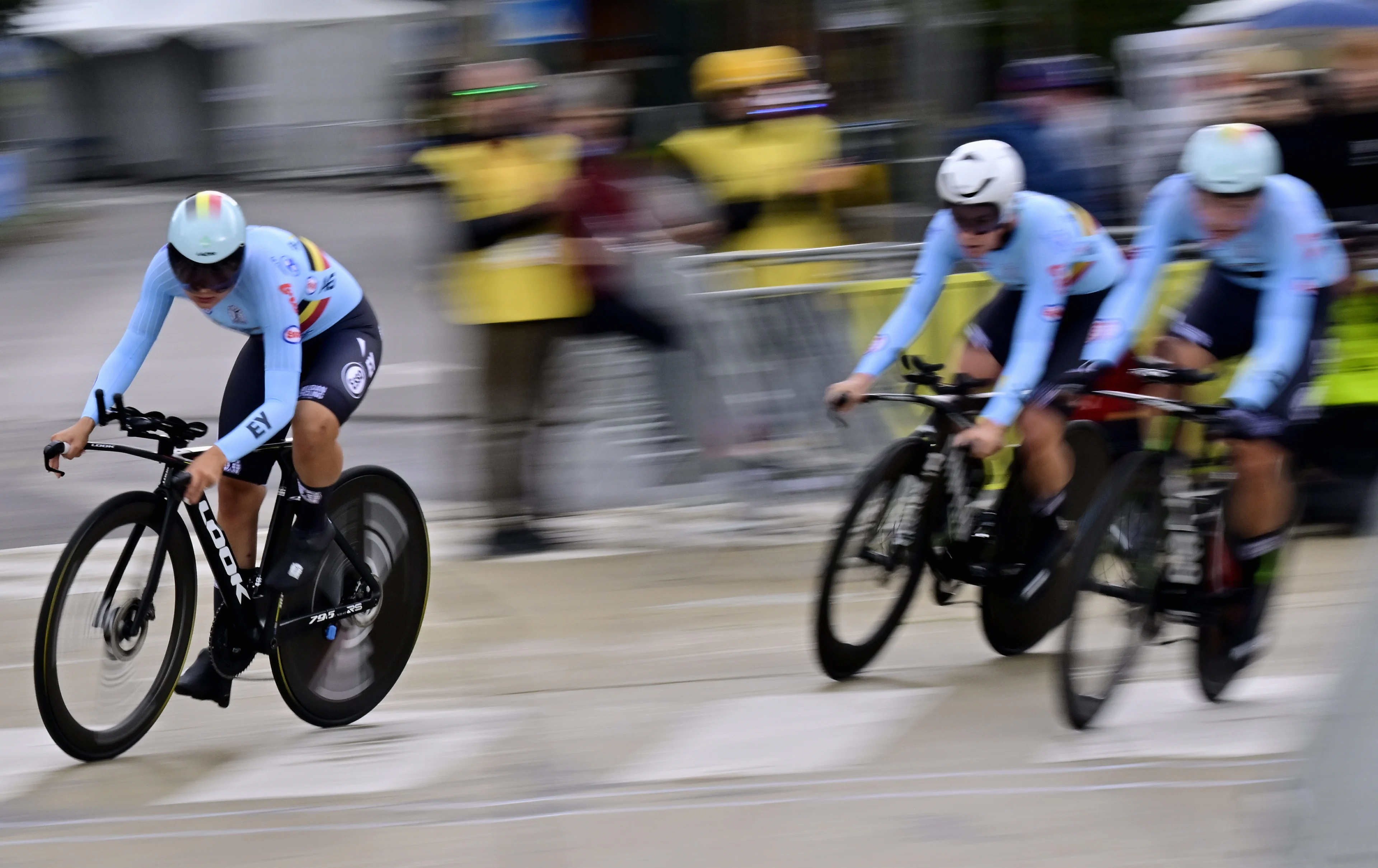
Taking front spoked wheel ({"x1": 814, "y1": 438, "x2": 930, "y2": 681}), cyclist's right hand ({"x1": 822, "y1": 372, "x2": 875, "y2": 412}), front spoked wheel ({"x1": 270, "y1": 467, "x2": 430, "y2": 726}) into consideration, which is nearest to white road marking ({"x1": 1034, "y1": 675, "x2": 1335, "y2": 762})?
front spoked wheel ({"x1": 814, "y1": 438, "x2": 930, "y2": 681})

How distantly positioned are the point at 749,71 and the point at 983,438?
3.37 metres

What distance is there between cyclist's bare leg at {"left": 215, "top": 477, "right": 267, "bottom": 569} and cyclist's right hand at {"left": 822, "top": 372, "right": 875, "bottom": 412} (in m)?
1.88

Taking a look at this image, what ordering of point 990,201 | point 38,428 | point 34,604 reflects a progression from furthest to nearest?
point 38,428 < point 34,604 < point 990,201

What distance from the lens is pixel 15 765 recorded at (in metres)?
5.50

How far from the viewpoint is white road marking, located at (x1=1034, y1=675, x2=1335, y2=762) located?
5.25m

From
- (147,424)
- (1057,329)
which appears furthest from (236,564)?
(1057,329)

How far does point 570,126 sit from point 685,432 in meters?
1.56

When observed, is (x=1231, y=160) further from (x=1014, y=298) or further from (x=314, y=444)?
(x=314, y=444)

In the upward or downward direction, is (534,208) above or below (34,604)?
above

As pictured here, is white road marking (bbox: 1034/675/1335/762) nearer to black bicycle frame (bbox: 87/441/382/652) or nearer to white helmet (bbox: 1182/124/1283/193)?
white helmet (bbox: 1182/124/1283/193)

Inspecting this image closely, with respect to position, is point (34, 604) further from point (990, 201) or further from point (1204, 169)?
point (1204, 169)

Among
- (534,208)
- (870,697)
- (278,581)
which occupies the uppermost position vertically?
(534,208)

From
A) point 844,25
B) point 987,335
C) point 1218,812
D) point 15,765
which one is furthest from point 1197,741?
point 844,25

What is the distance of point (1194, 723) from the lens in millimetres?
5527
